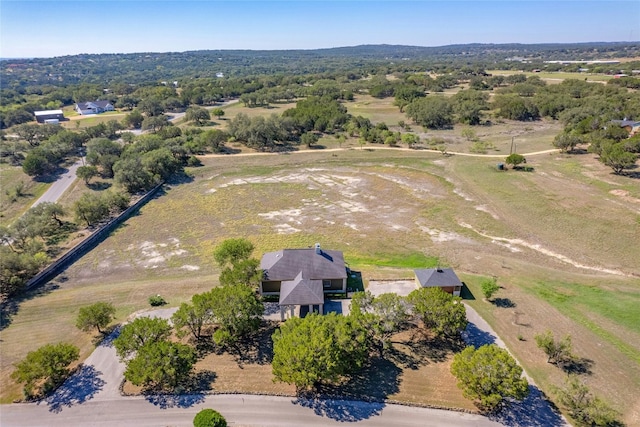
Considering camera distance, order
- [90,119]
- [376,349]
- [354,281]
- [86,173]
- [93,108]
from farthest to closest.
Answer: [93,108]
[90,119]
[86,173]
[354,281]
[376,349]

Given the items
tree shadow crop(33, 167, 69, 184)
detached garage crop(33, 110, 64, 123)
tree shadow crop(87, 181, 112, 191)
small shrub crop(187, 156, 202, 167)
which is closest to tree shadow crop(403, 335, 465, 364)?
tree shadow crop(87, 181, 112, 191)

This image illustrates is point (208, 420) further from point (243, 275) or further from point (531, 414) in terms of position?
point (531, 414)

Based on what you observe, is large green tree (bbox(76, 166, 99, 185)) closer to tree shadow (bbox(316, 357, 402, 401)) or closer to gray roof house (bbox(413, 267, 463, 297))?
gray roof house (bbox(413, 267, 463, 297))

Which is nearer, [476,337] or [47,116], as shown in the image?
[476,337]

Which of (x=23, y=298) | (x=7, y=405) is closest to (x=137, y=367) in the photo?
(x=7, y=405)

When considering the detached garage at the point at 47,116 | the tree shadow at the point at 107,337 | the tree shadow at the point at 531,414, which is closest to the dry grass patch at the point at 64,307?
the tree shadow at the point at 107,337

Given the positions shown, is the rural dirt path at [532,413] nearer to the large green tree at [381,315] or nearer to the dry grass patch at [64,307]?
the large green tree at [381,315]

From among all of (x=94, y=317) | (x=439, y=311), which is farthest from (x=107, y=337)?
(x=439, y=311)
